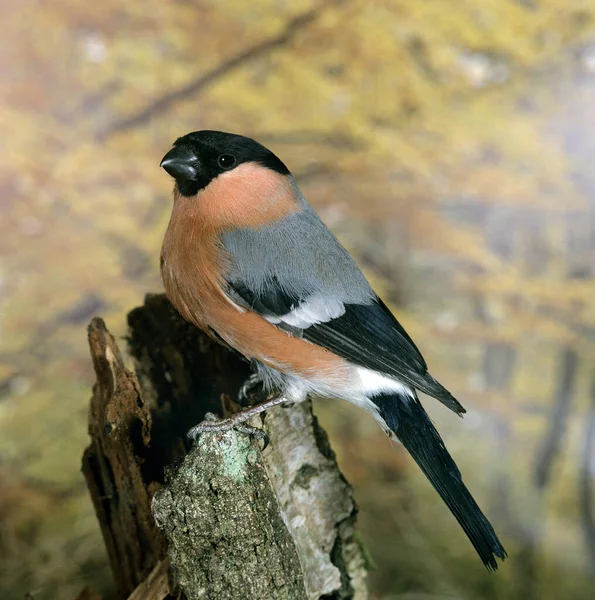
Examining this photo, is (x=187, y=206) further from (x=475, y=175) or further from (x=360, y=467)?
(x=360, y=467)

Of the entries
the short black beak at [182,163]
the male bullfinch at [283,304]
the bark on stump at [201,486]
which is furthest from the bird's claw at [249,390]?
the short black beak at [182,163]

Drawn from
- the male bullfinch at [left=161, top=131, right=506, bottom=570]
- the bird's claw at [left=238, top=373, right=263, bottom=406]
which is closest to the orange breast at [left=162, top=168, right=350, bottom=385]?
the male bullfinch at [left=161, top=131, right=506, bottom=570]

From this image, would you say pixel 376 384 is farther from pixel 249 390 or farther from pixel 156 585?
pixel 156 585

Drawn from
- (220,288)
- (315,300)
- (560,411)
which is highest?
(220,288)

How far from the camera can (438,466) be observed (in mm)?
1443

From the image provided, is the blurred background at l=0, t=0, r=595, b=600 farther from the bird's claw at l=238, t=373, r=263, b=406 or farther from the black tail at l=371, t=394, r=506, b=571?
the black tail at l=371, t=394, r=506, b=571

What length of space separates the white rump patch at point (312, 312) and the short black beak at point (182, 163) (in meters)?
0.38

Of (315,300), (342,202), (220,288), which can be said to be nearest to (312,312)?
(315,300)

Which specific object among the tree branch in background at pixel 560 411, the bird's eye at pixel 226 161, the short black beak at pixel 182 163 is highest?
the short black beak at pixel 182 163

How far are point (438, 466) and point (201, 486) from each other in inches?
20.7

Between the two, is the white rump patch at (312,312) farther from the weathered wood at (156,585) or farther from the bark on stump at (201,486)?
the weathered wood at (156,585)

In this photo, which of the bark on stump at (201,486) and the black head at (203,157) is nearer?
the bark on stump at (201,486)

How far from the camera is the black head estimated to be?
1.50 meters

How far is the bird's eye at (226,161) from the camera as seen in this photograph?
1.52 meters
